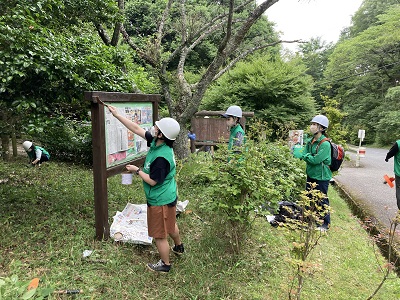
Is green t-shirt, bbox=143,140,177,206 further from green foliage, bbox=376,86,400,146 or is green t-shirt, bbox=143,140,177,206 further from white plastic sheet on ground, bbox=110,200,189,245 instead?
green foliage, bbox=376,86,400,146

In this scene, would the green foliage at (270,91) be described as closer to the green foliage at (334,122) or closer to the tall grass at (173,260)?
the green foliage at (334,122)

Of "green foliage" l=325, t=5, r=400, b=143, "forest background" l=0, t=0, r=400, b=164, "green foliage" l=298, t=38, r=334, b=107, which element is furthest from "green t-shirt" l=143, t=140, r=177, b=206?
"green foliage" l=298, t=38, r=334, b=107

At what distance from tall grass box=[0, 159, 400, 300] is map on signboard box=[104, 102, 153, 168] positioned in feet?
3.41

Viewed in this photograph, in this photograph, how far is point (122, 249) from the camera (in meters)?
3.52

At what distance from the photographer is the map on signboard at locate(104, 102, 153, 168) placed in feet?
11.8

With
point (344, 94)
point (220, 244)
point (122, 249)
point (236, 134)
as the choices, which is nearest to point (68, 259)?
point (122, 249)

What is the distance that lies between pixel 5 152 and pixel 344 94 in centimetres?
3505

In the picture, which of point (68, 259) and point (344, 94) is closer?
point (68, 259)

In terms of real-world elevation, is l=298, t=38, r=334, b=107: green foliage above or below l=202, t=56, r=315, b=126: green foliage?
above

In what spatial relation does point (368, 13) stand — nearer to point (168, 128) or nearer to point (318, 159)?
point (318, 159)

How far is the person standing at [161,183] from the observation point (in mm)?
2965

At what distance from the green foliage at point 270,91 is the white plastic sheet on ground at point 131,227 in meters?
10.7

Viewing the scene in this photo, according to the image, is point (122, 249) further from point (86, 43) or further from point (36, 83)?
point (86, 43)

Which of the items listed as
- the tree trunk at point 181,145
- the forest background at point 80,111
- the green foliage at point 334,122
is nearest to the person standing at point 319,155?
the forest background at point 80,111
